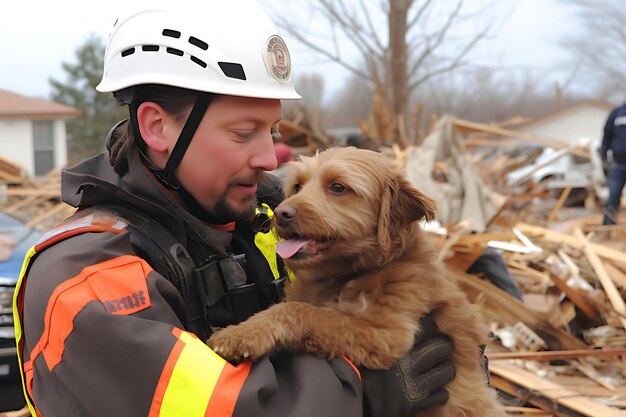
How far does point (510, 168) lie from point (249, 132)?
1850 centimetres

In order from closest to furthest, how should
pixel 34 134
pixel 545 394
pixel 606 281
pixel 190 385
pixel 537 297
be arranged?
pixel 190 385 < pixel 545 394 < pixel 606 281 < pixel 537 297 < pixel 34 134

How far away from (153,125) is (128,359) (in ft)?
3.42

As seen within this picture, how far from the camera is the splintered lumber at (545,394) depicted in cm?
473

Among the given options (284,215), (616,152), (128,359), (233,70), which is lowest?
(616,152)

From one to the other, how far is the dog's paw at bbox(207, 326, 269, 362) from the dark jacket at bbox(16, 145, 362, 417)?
55mm

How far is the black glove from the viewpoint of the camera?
2.47 meters

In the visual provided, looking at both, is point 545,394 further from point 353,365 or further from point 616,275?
point 353,365

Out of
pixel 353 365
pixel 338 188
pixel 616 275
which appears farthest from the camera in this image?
pixel 616 275

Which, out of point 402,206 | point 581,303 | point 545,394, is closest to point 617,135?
point 581,303

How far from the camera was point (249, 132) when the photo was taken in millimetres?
2645

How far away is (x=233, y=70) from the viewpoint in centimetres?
264

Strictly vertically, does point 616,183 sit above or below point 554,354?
above

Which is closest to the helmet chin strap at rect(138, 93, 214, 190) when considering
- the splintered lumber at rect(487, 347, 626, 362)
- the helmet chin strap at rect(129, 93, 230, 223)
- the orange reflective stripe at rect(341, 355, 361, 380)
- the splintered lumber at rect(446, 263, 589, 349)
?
the helmet chin strap at rect(129, 93, 230, 223)

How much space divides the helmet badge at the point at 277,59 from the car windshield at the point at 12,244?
3524 mm
